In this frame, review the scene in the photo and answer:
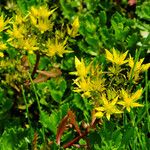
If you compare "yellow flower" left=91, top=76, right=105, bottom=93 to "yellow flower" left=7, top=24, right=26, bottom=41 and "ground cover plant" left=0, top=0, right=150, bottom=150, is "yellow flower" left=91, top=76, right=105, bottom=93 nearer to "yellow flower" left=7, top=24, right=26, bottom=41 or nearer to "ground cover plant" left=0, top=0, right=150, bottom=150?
"ground cover plant" left=0, top=0, right=150, bottom=150

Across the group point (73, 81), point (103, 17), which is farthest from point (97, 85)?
point (103, 17)

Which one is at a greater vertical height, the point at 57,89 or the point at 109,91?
the point at 109,91

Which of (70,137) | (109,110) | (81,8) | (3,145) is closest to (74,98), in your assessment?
(70,137)

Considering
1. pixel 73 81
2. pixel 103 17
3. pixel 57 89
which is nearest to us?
pixel 57 89

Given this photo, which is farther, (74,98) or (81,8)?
(81,8)

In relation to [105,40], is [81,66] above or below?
above

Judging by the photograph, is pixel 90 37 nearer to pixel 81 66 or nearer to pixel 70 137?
pixel 70 137

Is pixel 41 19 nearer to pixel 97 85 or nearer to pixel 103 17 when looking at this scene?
pixel 97 85

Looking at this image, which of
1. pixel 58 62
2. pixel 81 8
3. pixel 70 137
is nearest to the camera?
pixel 70 137

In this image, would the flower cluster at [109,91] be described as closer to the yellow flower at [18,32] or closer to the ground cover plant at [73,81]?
the ground cover plant at [73,81]
